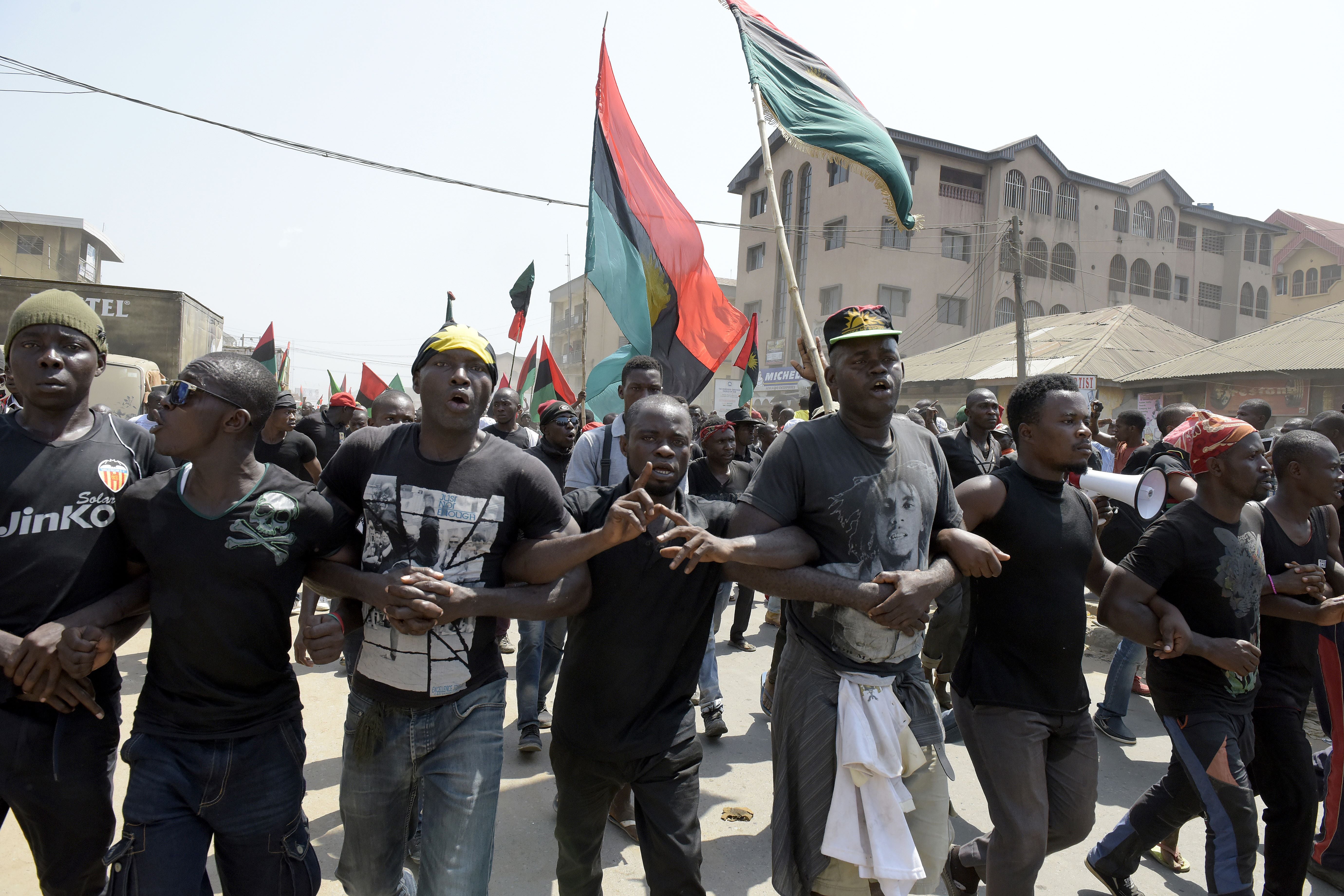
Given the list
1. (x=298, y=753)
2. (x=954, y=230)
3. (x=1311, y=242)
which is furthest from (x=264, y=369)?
(x=1311, y=242)

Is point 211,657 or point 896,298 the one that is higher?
point 896,298

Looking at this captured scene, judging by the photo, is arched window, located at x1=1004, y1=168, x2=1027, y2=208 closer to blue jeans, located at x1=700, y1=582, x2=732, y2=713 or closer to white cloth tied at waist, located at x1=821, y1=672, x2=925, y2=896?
blue jeans, located at x1=700, y1=582, x2=732, y2=713

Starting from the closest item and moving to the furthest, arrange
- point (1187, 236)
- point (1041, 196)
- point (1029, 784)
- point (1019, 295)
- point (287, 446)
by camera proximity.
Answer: point (1029, 784) → point (287, 446) → point (1019, 295) → point (1041, 196) → point (1187, 236)

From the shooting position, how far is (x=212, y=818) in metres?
2.21

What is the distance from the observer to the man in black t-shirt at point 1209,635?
9.72 feet

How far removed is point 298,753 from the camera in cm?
238

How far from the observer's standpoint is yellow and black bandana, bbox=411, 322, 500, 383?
256 cm

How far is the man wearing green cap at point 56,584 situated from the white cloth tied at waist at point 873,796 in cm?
222

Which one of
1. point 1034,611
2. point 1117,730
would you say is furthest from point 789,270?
point 1117,730

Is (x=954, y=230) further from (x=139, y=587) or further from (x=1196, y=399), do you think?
(x=139, y=587)

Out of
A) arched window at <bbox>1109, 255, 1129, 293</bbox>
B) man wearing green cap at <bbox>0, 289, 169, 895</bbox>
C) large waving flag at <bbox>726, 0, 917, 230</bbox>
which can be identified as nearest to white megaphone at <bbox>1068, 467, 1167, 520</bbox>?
large waving flag at <bbox>726, 0, 917, 230</bbox>

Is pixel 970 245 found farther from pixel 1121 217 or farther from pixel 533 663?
pixel 533 663

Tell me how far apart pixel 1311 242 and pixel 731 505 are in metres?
48.9

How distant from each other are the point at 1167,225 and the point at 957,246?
1337 cm
